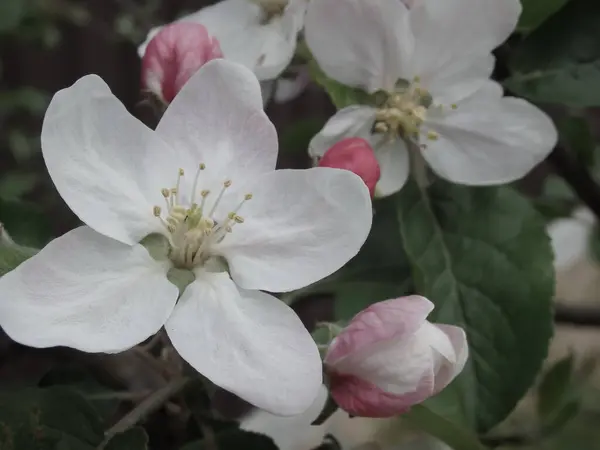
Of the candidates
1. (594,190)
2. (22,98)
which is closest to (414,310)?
(594,190)

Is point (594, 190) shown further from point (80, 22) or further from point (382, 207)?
point (80, 22)

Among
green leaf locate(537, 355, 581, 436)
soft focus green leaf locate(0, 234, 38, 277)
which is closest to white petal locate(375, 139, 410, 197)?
soft focus green leaf locate(0, 234, 38, 277)

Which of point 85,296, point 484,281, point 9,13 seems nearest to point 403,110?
point 484,281

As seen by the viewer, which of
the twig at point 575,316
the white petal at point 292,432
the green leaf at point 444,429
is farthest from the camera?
the twig at point 575,316

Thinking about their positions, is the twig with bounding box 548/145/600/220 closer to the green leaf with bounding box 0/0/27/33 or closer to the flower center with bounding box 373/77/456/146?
the flower center with bounding box 373/77/456/146

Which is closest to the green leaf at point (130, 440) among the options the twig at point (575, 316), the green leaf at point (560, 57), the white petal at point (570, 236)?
the green leaf at point (560, 57)

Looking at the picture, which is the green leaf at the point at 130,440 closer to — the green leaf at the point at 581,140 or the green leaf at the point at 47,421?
the green leaf at the point at 47,421
